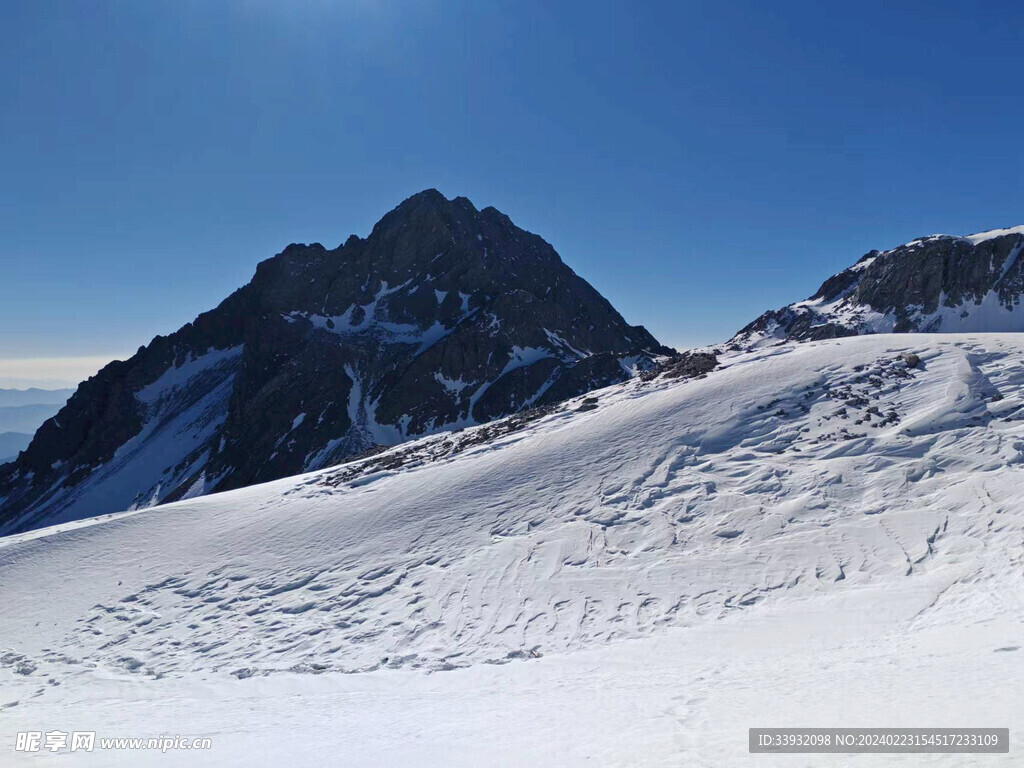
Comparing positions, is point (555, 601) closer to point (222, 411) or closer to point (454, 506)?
point (454, 506)

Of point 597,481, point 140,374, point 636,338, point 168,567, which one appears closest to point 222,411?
point 140,374

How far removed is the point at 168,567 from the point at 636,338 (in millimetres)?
120736

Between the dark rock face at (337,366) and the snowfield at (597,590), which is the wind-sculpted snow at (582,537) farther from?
the dark rock face at (337,366)

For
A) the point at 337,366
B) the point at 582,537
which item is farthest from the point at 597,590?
the point at 337,366

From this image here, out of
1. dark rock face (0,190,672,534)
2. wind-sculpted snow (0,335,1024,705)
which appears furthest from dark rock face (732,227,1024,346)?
wind-sculpted snow (0,335,1024,705)

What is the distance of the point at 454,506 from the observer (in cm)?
1986

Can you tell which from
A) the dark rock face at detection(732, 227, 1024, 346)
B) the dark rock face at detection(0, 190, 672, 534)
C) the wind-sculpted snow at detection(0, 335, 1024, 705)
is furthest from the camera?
the dark rock face at detection(0, 190, 672, 534)

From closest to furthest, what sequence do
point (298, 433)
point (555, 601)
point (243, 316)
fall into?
1. point (555, 601)
2. point (298, 433)
3. point (243, 316)

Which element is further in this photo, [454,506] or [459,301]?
[459,301]

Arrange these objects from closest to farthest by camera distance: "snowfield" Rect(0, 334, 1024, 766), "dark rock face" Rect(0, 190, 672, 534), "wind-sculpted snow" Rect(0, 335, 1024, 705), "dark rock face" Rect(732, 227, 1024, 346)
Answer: "snowfield" Rect(0, 334, 1024, 766)
"wind-sculpted snow" Rect(0, 335, 1024, 705)
"dark rock face" Rect(732, 227, 1024, 346)
"dark rock face" Rect(0, 190, 672, 534)

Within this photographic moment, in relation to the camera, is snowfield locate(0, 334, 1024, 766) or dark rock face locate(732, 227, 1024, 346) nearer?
snowfield locate(0, 334, 1024, 766)

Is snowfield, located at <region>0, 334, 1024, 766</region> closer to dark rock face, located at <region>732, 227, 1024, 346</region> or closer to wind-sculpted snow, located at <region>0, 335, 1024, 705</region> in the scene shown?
wind-sculpted snow, located at <region>0, 335, 1024, 705</region>

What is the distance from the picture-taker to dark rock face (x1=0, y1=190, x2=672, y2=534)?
281 ft

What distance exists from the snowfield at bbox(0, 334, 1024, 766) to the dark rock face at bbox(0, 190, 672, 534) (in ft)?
192
